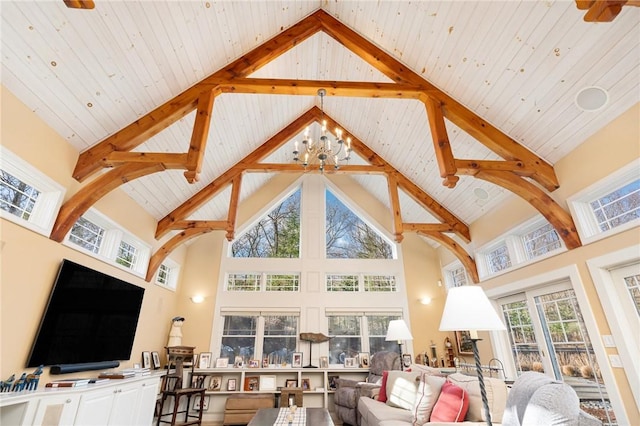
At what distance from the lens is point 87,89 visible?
3.19 meters

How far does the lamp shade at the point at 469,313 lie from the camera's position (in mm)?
2004

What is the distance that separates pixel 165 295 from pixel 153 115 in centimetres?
379

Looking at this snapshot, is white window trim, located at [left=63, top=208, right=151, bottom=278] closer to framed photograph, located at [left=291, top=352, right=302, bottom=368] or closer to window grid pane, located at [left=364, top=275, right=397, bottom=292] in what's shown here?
framed photograph, located at [left=291, top=352, right=302, bottom=368]

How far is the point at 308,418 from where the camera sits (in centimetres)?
359

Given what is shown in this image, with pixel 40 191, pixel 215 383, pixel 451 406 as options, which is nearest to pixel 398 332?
pixel 451 406

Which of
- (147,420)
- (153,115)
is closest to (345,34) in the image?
(153,115)

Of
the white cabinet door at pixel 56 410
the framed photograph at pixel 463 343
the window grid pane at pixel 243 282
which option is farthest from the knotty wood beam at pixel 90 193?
the framed photograph at pixel 463 343

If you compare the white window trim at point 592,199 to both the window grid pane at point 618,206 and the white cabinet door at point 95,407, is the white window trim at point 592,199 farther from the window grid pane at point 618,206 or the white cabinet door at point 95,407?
the white cabinet door at point 95,407

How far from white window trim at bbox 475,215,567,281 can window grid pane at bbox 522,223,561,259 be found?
0.06 metres

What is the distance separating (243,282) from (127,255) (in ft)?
8.24

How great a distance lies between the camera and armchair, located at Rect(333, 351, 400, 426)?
4.86 meters

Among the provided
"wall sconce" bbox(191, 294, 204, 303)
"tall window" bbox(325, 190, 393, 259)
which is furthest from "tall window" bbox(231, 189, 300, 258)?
"wall sconce" bbox(191, 294, 204, 303)

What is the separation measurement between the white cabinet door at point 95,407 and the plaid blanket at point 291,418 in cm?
185

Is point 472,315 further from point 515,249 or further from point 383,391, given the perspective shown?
point 515,249
